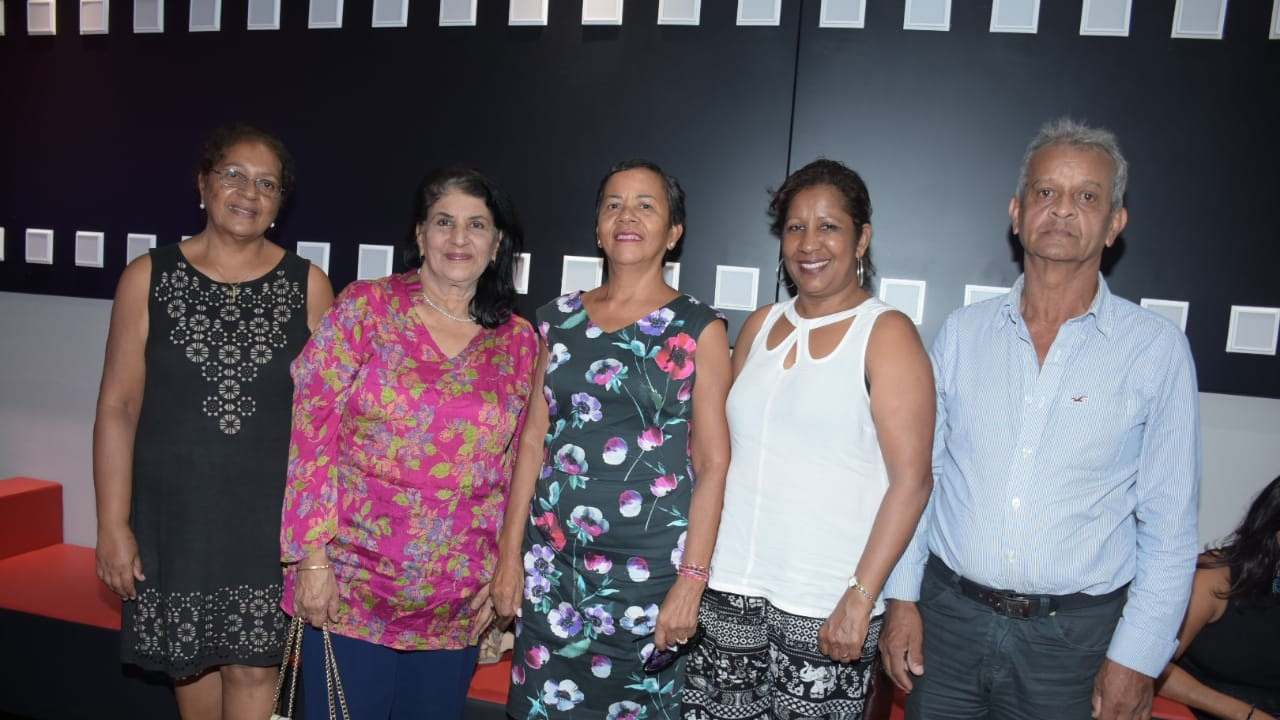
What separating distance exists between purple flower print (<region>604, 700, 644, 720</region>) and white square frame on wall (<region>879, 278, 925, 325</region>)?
4.99 feet

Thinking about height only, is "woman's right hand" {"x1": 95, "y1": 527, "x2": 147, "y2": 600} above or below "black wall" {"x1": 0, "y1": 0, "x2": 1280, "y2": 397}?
below

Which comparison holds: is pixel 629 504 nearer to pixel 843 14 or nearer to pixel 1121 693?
pixel 1121 693

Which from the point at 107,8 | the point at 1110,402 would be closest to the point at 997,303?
the point at 1110,402

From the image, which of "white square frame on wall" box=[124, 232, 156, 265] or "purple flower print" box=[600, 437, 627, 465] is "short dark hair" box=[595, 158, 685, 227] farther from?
"white square frame on wall" box=[124, 232, 156, 265]

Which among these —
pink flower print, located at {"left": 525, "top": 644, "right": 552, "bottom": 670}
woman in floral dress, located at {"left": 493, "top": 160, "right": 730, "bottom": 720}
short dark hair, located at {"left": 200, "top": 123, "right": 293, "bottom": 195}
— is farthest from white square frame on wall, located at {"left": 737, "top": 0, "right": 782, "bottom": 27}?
pink flower print, located at {"left": 525, "top": 644, "right": 552, "bottom": 670}

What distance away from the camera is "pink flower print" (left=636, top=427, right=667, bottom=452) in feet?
5.87

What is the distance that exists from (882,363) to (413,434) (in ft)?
3.57

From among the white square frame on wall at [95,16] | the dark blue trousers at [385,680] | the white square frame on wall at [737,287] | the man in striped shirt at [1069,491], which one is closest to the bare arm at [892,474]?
the man in striped shirt at [1069,491]

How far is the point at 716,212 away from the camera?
8.79 feet

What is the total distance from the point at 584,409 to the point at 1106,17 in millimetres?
2073

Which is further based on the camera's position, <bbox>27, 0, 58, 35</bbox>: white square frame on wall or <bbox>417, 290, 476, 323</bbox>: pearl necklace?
<bbox>27, 0, 58, 35</bbox>: white square frame on wall

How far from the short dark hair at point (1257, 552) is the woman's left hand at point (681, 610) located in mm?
1639

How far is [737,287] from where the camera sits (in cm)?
270

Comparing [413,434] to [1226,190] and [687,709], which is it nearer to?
[687,709]
